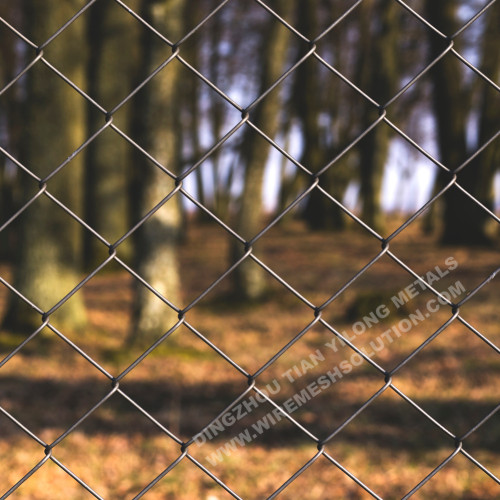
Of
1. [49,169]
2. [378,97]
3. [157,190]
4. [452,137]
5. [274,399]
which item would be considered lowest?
[378,97]

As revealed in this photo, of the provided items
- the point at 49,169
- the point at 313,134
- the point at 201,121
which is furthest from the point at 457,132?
the point at 201,121

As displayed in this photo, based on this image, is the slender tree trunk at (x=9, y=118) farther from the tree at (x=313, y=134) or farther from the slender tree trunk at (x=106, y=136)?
the tree at (x=313, y=134)

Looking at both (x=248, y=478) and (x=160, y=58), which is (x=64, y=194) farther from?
(x=248, y=478)

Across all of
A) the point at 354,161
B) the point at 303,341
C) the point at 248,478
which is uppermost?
the point at 248,478

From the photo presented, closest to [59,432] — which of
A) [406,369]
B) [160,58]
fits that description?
[406,369]

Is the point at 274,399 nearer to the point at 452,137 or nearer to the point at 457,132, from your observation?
the point at 452,137

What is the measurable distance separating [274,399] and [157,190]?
2600 millimetres

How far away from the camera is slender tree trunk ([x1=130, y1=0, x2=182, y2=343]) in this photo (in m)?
7.27

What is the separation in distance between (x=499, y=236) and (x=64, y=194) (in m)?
8.88

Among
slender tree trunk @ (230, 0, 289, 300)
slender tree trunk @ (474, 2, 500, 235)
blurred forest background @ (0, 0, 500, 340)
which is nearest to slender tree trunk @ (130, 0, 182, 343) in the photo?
blurred forest background @ (0, 0, 500, 340)

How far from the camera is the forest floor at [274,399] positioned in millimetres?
4445

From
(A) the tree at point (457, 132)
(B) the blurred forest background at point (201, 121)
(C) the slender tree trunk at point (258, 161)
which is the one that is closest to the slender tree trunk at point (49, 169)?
(B) the blurred forest background at point (201, 121)

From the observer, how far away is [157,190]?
7.29m

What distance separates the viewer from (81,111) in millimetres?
8312
